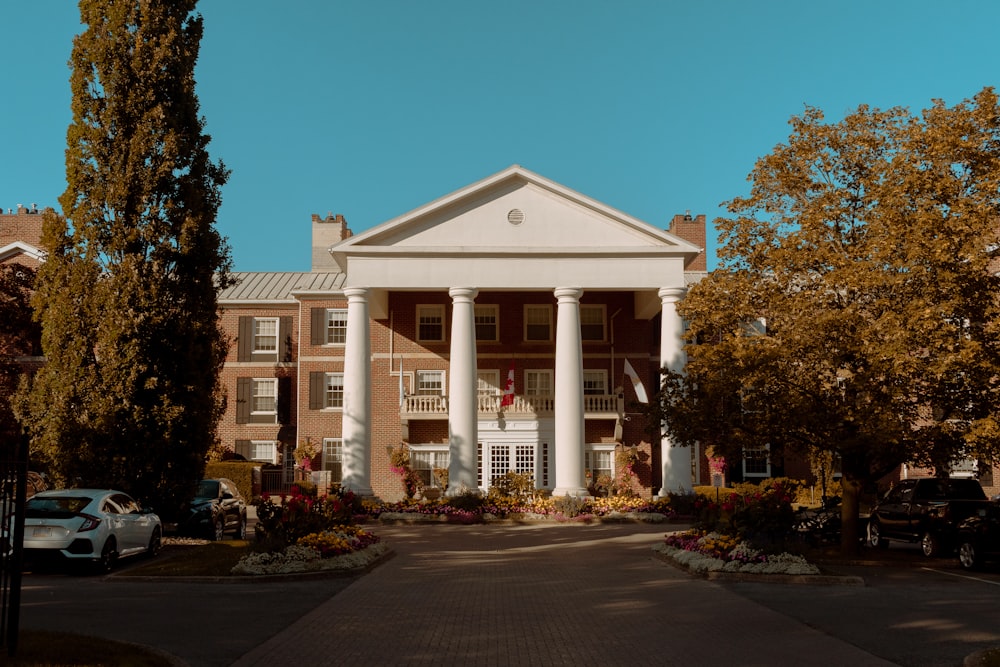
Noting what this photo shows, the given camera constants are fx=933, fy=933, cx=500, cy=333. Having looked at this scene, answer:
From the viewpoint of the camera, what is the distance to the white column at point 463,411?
114 feet

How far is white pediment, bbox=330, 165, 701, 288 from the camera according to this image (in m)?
36.1

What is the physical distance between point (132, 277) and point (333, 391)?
24.1m

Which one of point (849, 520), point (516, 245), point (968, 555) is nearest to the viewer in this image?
point (968, 555)

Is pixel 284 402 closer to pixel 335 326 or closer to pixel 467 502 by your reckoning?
pixel 335 326

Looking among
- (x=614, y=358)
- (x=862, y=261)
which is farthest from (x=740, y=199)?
(x=614, y=358)

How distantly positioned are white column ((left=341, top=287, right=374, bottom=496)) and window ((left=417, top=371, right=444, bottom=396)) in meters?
7.38

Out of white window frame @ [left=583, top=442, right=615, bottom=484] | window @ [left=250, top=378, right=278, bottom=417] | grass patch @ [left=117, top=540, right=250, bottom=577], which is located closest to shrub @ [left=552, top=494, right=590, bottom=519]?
white window frame @ [left=583, top=442, right=615, bottom=484]

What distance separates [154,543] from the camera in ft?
63.5

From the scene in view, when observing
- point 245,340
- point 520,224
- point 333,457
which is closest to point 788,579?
point 520,224

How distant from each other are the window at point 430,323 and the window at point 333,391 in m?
4.84

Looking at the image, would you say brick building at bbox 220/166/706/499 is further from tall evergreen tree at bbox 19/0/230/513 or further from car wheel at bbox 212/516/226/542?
tall evergreen tree at bbox 19/0/230/513

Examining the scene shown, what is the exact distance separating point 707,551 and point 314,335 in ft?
101

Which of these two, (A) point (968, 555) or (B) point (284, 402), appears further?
(B) point (284, 402)

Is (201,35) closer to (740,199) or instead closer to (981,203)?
(740,199)
